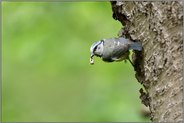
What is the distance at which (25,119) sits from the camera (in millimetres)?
4055

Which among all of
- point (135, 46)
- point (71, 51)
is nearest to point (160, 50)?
point (135, 46)

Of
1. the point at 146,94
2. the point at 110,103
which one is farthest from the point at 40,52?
the point at 146,94

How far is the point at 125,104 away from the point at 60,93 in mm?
1528

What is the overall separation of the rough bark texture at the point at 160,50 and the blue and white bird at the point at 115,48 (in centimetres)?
2

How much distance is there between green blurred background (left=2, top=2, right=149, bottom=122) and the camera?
138 inches

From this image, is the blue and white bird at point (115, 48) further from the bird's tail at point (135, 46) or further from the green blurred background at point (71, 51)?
the green blurred background at point (71, 51)

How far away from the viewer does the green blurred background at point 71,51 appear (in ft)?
11.5

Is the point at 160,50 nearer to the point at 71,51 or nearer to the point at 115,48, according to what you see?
the point at 115,48

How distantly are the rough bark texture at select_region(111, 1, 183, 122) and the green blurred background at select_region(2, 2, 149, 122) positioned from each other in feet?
5.43

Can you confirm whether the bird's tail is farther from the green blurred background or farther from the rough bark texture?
the green blurred background

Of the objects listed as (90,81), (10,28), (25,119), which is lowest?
(25,119)

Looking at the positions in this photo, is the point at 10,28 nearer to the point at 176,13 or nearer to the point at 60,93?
the point at 60,93

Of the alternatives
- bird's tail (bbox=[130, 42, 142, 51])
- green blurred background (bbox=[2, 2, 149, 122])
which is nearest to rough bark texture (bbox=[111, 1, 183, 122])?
bird's tail (bbox=[130, 42, 142, 51])

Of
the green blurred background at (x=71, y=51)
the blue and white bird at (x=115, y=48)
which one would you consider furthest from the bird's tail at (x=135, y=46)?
the green blurred background at (x=71, y=51)
